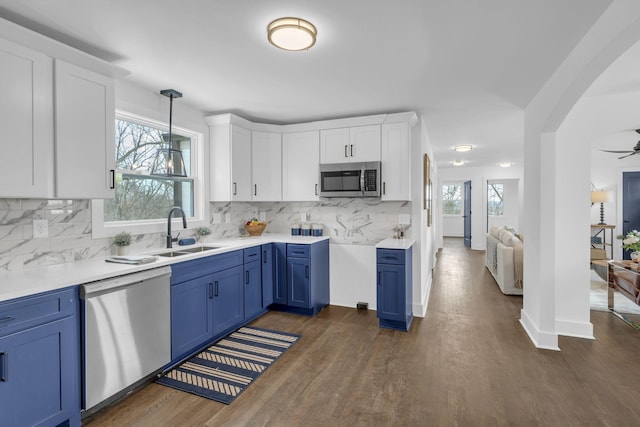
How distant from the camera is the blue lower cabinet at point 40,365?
5.44 feet

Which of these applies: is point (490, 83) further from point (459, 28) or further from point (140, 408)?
point (140, 408)

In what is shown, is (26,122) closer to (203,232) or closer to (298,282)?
(203,232)

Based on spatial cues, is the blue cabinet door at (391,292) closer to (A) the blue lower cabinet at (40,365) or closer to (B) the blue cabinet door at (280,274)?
(B) the blue cabinet door at (280,274)

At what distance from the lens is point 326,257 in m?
4.26

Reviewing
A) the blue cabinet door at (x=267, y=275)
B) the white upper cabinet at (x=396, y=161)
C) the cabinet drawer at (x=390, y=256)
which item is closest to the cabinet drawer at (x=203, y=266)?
the blue cabinet door at (x=267, y=275)

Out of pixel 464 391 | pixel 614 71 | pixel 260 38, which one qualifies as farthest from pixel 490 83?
pixel 464 391

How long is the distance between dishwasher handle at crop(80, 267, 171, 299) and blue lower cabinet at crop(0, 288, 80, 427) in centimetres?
6

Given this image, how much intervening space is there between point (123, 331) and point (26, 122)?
4.65ft

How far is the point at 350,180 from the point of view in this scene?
396cm

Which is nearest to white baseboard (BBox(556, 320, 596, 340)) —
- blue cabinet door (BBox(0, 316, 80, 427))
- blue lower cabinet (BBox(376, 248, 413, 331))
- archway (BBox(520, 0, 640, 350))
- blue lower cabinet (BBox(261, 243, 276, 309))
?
archway (BBox(520, 0, 640, 350))

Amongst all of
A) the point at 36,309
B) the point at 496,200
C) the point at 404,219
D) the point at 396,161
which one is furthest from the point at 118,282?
the point at 496,200

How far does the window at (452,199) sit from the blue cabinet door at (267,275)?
33.6 ft

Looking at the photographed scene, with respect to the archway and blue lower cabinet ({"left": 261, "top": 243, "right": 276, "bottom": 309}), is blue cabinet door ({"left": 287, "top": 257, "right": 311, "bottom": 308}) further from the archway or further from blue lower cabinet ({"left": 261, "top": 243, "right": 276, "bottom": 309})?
the archway

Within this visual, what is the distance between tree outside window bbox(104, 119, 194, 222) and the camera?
9.80ft
